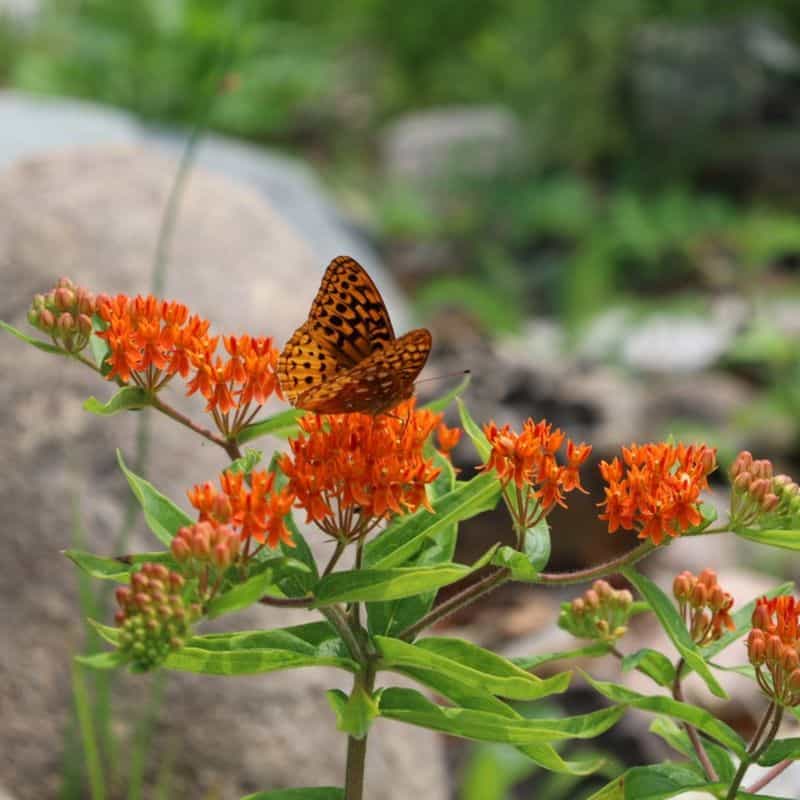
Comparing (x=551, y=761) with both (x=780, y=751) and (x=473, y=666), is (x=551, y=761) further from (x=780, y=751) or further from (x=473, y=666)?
(x=780, y=751)

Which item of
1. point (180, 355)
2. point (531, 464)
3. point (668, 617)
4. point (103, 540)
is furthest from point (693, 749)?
point (103, 540)

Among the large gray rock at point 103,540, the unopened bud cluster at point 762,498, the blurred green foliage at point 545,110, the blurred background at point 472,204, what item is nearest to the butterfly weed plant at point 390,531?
the unopened bud cluster at point 762,498

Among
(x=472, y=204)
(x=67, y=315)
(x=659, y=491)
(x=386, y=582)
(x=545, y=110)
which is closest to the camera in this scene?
(x=386, y=582)

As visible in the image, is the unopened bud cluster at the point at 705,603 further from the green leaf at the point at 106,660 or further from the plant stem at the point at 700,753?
the green leaf at the point at 106,660

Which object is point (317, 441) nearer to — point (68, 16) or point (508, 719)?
point (508, 719)

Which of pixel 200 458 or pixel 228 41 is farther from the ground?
pixel 228 41

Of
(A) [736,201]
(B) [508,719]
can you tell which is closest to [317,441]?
(B) [508,719]
